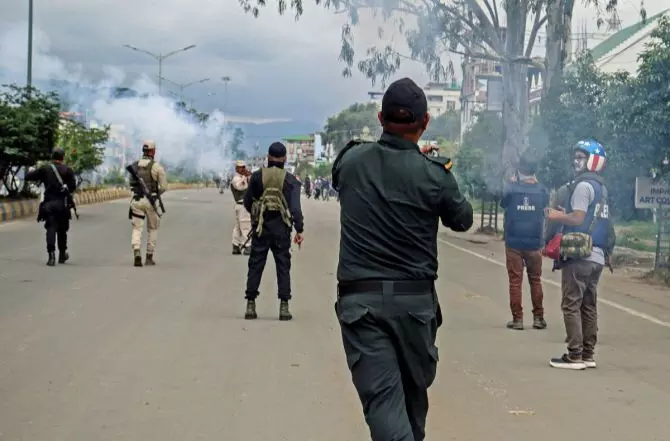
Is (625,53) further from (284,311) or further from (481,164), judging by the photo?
(284,311)

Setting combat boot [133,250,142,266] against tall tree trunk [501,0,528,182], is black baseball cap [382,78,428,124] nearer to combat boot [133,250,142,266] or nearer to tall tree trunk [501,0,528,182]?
combat boot [133,250,142,266]

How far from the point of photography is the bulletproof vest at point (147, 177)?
15562 millimetres

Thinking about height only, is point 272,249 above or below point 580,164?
below

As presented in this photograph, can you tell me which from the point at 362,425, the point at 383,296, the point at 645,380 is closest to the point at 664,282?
the point at 645,380

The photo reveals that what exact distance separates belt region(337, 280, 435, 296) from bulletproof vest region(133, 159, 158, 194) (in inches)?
459

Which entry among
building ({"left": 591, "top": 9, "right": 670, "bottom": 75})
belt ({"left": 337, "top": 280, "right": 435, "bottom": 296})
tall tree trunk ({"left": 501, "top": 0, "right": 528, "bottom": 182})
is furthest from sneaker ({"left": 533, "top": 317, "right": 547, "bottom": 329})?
building ({"left": 591, "top": 9, "right": 670, "bottom": 75})

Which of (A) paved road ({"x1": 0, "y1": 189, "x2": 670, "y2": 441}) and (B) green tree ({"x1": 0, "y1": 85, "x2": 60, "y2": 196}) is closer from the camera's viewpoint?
(A) paved road ({"x1": 0, "y1": 189, "x2": 670, "y2": 441})

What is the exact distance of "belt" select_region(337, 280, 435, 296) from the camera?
4.22 meters

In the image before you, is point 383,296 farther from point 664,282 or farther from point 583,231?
point 664,282

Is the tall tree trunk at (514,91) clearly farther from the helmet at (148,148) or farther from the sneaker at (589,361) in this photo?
the sneaker at (589,361)

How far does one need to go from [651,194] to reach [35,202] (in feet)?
66.5

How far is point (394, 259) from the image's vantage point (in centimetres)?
427

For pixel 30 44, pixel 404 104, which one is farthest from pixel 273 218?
pixel 30 44

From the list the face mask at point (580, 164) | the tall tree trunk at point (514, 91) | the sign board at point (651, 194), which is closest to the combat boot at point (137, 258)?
the sign board at point (651, 194)
